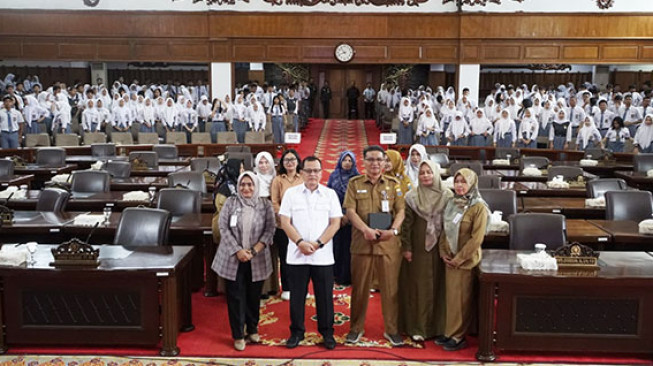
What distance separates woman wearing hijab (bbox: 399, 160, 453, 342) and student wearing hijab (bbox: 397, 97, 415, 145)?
12.0m

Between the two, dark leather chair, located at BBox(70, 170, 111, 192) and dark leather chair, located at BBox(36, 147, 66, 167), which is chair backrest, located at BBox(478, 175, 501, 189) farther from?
dark leather chair, located at BBox(36, 147, 66, 167)

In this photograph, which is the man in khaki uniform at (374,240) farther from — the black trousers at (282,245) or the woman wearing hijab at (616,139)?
the woman wearing hijab at (616,139)

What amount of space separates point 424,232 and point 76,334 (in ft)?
9.33

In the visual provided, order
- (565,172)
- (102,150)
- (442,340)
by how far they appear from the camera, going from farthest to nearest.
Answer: (102,150) < (565,172) < (442,340)

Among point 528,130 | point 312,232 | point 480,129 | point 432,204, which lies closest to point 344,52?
point 480,129

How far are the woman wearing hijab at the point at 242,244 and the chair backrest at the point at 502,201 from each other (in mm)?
2747

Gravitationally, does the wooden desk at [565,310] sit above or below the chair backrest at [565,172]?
below

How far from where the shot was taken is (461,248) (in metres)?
5.03

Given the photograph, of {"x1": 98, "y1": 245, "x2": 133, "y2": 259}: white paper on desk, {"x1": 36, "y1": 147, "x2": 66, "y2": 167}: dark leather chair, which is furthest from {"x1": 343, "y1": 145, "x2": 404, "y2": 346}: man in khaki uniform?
{"x1": 36, "y1": 147, "x2": 66, "y2": 167}: dark leather chair

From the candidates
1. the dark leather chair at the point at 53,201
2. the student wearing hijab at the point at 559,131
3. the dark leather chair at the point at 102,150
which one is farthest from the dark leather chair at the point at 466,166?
the dark leather chair at the point at 102,150

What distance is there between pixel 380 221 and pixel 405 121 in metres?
12.4

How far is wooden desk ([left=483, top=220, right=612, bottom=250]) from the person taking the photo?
6.05m

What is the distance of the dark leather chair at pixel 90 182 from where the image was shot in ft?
27.6

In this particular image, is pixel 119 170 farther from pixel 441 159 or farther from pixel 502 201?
pixel 502 201
